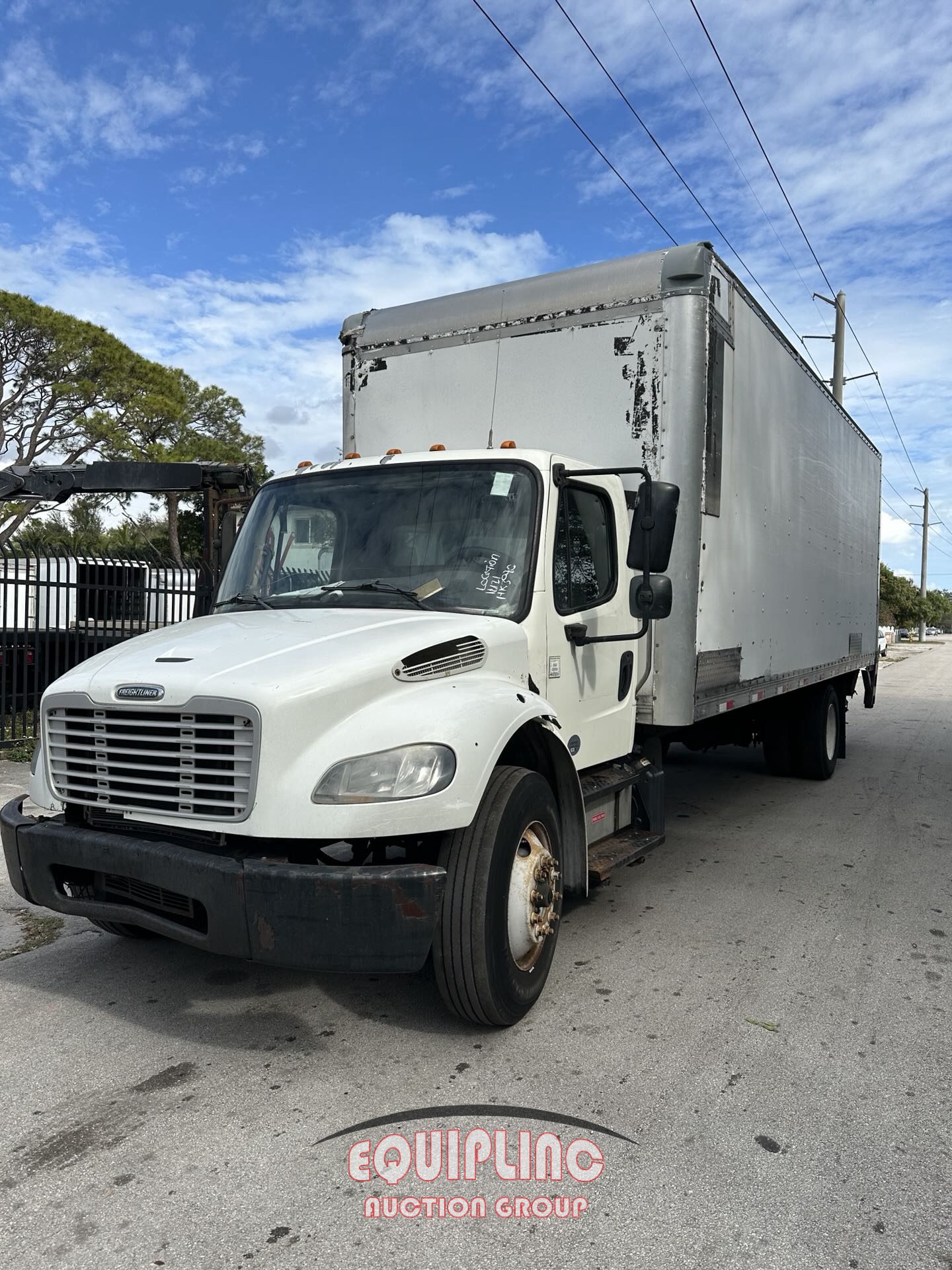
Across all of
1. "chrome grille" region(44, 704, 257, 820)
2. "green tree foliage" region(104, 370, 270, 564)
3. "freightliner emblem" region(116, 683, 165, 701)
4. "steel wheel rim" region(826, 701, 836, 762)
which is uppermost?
"green tree foliage" region(104, 370, 270, 564)

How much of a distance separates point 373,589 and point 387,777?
127cm

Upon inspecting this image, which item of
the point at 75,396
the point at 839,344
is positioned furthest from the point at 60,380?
the point at 839,344

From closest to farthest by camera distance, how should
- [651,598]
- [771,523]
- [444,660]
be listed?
1. [444,660]
2. [651,598]
3. [771,523]

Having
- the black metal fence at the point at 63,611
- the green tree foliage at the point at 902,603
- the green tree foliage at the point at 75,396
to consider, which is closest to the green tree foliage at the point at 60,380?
the green tree foliage at the point at 75,396

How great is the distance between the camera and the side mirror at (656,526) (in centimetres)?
429

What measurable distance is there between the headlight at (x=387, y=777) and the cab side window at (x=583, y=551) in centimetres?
138

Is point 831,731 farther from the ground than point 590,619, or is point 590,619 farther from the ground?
point 590,619

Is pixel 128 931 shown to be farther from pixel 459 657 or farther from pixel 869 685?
pixel 869 685

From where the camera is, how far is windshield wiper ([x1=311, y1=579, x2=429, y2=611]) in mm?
4195

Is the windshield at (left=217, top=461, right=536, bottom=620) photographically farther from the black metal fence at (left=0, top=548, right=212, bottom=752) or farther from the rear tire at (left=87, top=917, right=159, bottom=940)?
the black metal fence at (left=0, top=548, right=212, bottom=752)

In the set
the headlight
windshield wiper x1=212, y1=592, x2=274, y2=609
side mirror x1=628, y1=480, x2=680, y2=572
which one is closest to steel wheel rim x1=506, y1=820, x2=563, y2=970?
the headlight

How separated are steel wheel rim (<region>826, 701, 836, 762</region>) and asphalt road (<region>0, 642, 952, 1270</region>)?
4174 mm

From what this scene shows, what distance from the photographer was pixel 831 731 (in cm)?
990

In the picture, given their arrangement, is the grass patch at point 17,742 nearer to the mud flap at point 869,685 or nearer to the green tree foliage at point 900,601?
the mud flap at point 869,685
